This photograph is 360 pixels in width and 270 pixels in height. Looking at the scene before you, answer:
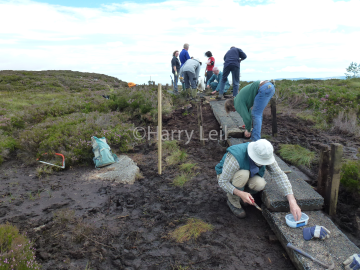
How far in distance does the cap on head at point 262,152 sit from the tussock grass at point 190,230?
1.14 m

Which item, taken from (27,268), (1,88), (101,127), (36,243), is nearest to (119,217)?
(36,243)

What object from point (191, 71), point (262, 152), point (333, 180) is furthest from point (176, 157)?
point (191, 71)

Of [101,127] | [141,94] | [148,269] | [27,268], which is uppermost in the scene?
[141,94]

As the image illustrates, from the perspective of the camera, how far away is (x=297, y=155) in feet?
17.9

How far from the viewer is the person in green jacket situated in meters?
4.89

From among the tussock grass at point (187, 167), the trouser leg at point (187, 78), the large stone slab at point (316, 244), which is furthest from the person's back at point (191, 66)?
the large stone slab at point (316, 244)

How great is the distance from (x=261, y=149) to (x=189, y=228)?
140 cm

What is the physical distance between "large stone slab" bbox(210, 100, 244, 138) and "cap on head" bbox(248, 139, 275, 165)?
3.08 m

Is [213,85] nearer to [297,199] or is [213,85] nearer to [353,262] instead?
[297,199]

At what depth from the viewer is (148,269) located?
2.64 metres

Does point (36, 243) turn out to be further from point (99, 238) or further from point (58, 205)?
point (58, 205)

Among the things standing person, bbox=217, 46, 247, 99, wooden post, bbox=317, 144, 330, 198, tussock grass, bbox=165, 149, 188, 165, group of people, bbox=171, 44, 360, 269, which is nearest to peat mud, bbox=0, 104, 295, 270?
tussock grass, bbox=165, 149, 188, 165

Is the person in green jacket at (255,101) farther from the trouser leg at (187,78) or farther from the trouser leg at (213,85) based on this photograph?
the trouser leg at (213,85)

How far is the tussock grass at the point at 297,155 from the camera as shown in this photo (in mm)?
5238
